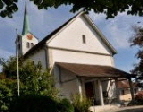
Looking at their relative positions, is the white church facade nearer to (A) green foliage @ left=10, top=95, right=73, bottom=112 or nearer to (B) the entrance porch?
(B) the entrance porch

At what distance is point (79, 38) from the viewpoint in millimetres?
35406

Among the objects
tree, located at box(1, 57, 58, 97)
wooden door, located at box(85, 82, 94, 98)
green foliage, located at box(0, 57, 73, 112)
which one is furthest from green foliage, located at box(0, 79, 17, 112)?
wooden door, located at box(85, 82, 94, 98)

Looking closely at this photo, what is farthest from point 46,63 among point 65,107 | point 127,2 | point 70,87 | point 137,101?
point 127,2

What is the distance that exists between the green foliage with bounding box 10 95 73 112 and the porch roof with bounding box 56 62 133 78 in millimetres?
9809

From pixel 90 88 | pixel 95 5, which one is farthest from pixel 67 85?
Answer: pixel 95 5

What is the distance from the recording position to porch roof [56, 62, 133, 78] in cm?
2937

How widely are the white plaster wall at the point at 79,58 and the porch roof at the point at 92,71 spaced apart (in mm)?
766

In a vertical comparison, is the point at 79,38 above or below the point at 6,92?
above

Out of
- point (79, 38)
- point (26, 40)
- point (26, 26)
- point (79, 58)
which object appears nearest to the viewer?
point (79, 58)

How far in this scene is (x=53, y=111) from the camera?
17516mm

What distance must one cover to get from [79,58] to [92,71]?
11.9ft

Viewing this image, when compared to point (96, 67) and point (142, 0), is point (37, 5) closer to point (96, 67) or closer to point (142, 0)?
point (142, 0)

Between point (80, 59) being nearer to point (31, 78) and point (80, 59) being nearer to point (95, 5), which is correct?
point (31, 78)

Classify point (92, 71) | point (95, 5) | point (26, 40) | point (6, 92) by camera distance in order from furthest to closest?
point (26, 40) → point (92, 71) → point (6, 92) → point (95, 5)
